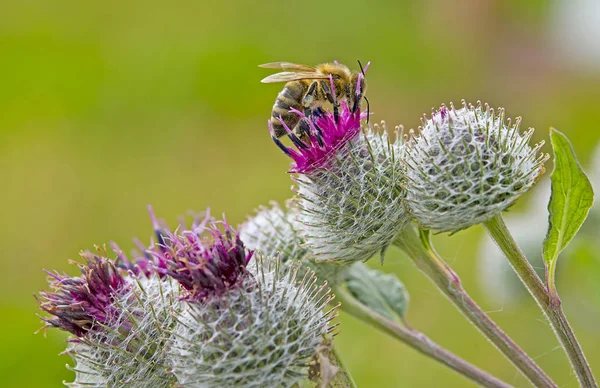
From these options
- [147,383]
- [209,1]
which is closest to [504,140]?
[147,383]

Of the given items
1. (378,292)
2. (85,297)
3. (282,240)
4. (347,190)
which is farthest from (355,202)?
(85,297)

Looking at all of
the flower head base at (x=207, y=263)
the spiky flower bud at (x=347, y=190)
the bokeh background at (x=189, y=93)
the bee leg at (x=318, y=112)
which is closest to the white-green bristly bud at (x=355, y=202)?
the spiky flower bud at (x=347, y=190)

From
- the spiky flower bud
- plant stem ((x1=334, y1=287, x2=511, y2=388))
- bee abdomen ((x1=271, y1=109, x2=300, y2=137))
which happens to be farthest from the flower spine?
plant stem ((x1=334, y1=287, x2=511, y2=388))

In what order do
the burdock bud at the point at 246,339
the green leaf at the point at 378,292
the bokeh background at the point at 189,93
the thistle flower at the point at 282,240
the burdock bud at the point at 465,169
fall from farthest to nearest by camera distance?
the bokeh background at the point at 189,93 → the green leaf at the point at 378,292 → the thistle flower at the point at 282,240 → the burdock bud at the point at 465,169 → the burdock bud at the point at 246,339

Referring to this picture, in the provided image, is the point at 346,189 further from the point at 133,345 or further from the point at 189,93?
the point at 189,93

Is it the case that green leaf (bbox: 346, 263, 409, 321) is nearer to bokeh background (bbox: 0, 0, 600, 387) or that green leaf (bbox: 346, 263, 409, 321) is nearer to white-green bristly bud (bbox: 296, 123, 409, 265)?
white-green bristly bud (bbox: 296, 123, 409, 265)

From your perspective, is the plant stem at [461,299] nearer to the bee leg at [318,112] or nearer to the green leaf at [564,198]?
the green leaf at [564,198]
